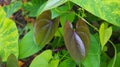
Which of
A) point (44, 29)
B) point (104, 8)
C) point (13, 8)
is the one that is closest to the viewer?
point (104, 8)

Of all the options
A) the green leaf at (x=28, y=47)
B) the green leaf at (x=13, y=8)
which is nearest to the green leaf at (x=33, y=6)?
the green leaf at (x=13, y=8)

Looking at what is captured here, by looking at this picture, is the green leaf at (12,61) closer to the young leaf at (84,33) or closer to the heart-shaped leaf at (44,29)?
the heart-shaped leaf at (44,29)

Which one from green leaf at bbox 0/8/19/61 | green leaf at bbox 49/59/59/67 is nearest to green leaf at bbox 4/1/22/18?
green leaf at bbox 0/8/19/61

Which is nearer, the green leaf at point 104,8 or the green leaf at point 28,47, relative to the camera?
the green leaf at point 104,8

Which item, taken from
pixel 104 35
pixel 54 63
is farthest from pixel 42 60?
pixel 104 35

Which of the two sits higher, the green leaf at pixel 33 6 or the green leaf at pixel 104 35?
the green leaf at pixel 33 6

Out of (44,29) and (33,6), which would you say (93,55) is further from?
(33,6)

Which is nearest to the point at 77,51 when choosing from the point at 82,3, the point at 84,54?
the point at 84,54
